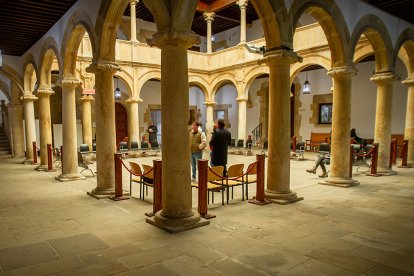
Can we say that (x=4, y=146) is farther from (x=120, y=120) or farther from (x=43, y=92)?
(x=43, y=92)

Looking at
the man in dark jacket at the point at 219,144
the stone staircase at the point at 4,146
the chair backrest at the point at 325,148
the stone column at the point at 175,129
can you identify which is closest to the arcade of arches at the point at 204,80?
the stone column at the point at 175,129

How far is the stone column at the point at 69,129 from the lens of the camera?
7.84 meters

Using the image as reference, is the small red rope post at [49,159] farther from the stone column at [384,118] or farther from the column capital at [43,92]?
the stone column at [384,118]

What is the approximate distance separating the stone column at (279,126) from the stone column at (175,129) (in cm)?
189

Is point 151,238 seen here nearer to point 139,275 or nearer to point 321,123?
point 139,275

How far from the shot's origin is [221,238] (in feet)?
13.0

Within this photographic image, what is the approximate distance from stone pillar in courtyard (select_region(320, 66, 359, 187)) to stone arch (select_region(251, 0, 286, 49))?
2.11 metres

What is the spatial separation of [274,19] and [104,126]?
3.67 m

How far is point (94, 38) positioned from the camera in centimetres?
618

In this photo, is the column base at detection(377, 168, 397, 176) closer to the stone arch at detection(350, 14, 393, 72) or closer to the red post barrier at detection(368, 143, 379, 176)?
the red post barrier at detection(368, 143, 379, 176)

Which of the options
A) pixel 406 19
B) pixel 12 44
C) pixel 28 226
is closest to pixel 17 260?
pixel 28 226

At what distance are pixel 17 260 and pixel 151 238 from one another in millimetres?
1438

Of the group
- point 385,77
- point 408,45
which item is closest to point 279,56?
point 385,77

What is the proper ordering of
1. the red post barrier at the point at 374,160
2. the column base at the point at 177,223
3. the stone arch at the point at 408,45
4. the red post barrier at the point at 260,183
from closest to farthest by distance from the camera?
the column base at the point at 177,223 → the red post barrier at the point at 260,183 → the red post barrier at the point at 374,160 → the stone arch at the point at 408,45
